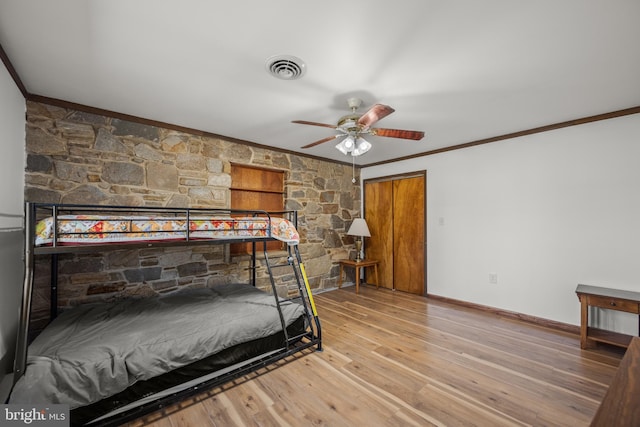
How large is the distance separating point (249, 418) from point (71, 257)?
219 cm

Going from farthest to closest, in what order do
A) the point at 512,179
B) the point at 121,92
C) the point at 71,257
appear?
the point at 512,179
the point at 71,257
the point at 121,92

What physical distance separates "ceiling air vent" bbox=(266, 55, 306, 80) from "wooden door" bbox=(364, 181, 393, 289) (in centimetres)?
315

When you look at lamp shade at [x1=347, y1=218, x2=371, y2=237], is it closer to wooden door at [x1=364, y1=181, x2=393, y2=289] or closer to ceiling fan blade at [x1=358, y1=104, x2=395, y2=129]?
wooden door at [x1=364, y1=181, x2=393, y2=289]

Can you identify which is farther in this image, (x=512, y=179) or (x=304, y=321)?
(x=512, y=179)

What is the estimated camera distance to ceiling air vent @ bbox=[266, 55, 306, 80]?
177 cm

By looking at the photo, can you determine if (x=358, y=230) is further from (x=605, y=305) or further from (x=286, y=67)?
(x=286, y=67)

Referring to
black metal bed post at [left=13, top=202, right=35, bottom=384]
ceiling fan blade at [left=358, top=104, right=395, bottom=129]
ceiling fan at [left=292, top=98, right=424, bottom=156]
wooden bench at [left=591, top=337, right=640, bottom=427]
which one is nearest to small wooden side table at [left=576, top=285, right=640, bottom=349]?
wooden bench at [left=591, top=337, right=640, bottom=427]

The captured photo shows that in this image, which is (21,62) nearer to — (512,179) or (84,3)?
(84,3)

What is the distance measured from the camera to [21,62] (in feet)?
5.99

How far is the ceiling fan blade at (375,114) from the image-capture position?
6.25 feet

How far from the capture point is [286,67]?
185 cm

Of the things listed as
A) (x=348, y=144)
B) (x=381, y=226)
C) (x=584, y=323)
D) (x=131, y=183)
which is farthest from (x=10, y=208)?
(x=584, y=323)

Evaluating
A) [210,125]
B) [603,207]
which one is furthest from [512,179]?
[210,125]

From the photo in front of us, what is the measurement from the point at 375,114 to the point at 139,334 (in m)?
2.32
